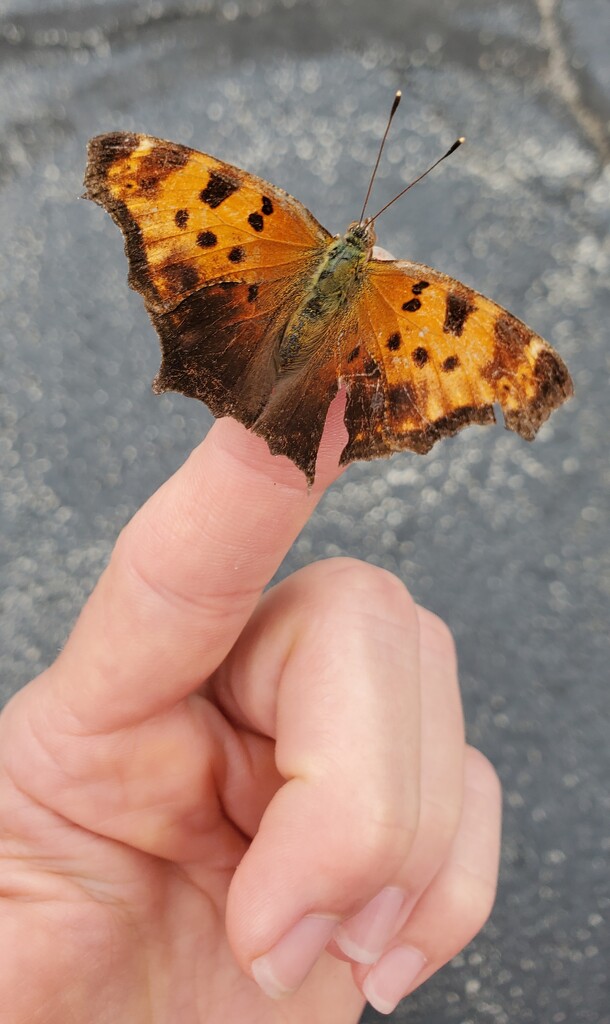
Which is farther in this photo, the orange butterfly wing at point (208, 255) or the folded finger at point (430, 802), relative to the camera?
the folded finger at point (430, 802)

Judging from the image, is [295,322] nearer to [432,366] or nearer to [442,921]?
[432,366]

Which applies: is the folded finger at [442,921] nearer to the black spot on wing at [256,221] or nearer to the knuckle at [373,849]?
the knuckle at [373,849]

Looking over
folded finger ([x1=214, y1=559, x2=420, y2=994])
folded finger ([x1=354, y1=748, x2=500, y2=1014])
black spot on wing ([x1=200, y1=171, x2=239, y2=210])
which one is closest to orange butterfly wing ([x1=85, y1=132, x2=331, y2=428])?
black spot on wing ([x1=200, y1=171, x2=239, y2=210])

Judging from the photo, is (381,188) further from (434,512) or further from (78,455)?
(78,455)

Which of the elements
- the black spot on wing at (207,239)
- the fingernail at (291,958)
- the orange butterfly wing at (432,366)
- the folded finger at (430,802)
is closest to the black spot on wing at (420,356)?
the orange butterfly wing at (432,366)

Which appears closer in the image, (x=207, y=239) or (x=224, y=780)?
(x=207, y=239)

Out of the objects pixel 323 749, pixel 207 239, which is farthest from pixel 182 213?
pixel 323 749
